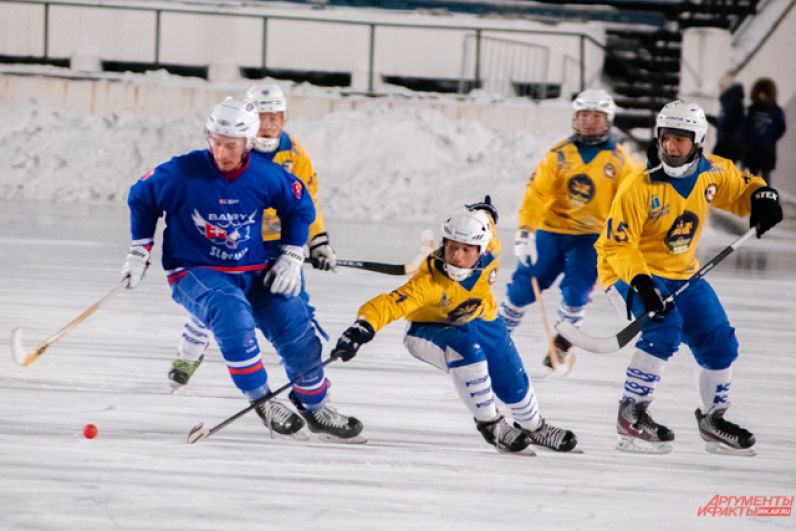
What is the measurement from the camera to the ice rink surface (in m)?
4.33

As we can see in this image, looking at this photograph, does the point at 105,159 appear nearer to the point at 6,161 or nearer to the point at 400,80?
the point at 6,161

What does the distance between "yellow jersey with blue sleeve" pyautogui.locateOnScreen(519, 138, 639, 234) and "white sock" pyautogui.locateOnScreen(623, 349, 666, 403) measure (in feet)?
8.17

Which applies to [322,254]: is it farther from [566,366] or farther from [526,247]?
[526,247]

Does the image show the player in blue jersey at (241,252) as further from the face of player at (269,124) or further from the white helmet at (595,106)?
the white helmet at (595,106)

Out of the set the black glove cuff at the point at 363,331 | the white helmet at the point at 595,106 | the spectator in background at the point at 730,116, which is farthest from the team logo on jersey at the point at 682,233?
the spectator in background at the point at 730,116

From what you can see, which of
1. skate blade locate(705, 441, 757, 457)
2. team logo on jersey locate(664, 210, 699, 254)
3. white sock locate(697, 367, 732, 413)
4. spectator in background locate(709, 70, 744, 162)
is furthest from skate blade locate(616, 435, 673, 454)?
spectator in background locate(709, 70, 744, 162)

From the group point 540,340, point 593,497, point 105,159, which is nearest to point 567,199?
point 540,340

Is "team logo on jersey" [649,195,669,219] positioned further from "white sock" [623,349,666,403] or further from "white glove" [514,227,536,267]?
"white glove" [514,227,536,267]

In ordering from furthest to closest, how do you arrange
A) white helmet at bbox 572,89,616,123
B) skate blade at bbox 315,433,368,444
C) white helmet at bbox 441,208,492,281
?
white helmet at bbox 572,89,616,123, skate blade at bbox 315,433,368,444, white helmet at bbox 441,208,492,281

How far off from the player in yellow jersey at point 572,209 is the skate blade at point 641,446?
259cm

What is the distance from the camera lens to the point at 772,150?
1606 cm

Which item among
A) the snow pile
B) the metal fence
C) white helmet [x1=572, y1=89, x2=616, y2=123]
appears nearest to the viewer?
white helmet [x1=572, y1=89, x2=616, y2=123]

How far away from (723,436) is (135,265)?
2.43m

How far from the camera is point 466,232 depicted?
5320 millimetres
